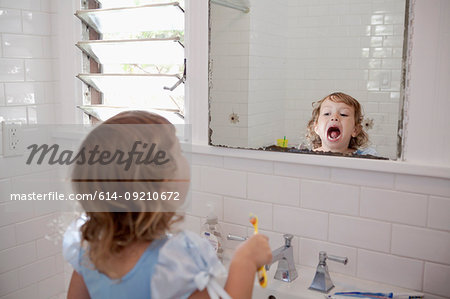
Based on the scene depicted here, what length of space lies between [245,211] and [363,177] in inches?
15.7

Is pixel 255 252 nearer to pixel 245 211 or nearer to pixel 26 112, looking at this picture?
pixel 245 211

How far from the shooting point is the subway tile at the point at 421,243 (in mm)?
1156

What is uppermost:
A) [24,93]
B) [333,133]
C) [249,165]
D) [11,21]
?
[11,21]

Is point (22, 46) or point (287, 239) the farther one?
point (22, 46)

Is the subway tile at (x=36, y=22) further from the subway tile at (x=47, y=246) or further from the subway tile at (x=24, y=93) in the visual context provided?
the subway tile at (x=47, y=246)

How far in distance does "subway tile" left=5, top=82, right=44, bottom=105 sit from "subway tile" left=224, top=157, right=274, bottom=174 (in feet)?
2.66

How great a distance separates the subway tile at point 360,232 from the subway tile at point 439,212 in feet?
0.37

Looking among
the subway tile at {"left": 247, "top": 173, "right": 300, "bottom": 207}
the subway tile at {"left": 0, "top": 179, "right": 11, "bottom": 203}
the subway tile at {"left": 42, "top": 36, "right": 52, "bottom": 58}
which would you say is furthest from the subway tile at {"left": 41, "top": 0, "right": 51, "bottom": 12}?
the subway tile at {"left": 247, "top": 173, "right": 300, "bottom": 207}

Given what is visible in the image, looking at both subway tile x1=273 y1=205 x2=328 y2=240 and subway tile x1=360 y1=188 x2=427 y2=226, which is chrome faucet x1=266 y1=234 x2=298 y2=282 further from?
subway tile x1=360 y1=188 x2=427 y2=226

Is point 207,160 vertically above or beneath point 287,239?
above

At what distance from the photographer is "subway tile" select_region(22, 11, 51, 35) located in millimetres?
1692

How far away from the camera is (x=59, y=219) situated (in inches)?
72.8

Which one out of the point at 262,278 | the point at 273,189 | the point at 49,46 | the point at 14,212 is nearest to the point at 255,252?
the point at 262,278

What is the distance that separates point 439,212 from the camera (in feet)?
3.77
